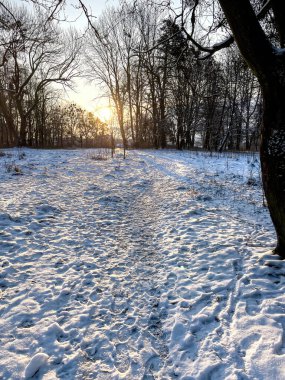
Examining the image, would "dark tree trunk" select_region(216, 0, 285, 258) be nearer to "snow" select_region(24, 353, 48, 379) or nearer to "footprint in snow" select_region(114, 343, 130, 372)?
"footprint in snow" select_region(114, 343, 130, 372)

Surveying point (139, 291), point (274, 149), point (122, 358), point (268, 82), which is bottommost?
point (122, 358)

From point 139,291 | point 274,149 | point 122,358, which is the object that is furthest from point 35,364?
point 274,149

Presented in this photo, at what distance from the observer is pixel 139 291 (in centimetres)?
370

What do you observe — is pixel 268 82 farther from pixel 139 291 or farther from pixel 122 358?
pixel 122 358

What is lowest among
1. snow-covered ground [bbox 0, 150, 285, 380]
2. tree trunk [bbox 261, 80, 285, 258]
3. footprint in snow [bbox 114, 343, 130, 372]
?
footprint in snow [bbox 114, 343, 130, 372]

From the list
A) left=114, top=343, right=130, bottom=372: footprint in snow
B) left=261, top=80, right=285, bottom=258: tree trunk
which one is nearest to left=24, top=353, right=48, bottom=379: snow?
left=114, top=343, right=130, bottom=372: footprint in snow

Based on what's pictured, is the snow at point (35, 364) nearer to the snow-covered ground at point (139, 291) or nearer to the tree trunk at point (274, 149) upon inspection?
the snow-covered ground at point (139, 291)

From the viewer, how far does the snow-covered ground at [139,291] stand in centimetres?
258

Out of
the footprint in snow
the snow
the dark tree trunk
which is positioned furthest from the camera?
the dark tree trunk

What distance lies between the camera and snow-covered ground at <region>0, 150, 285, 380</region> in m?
2.58

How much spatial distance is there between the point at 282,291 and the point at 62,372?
2651mm

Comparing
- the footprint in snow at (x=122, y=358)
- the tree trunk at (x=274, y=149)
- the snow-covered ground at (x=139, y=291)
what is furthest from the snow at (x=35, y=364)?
the tree trunk at (x=274, y=149)

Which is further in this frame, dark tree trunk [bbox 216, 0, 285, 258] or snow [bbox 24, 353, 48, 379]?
dark tree trunk [bbox 216, 0, 285, 258]

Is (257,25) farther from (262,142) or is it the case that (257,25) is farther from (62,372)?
(62,372)
